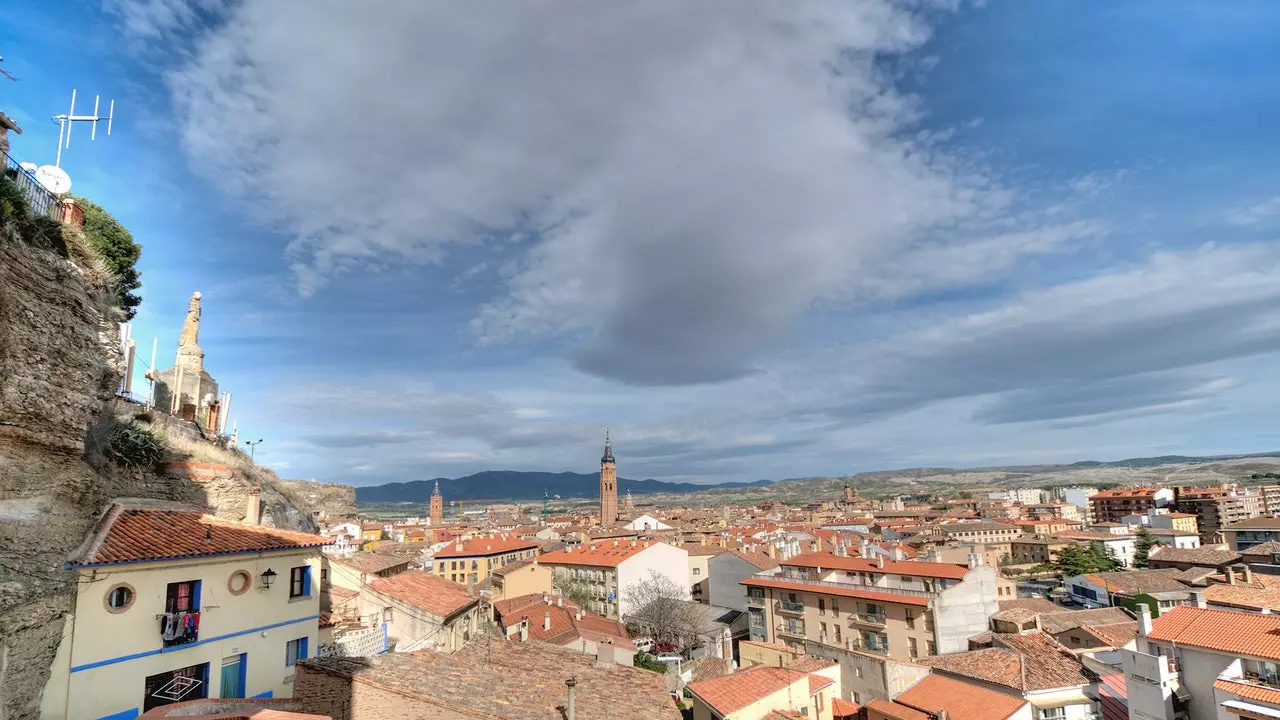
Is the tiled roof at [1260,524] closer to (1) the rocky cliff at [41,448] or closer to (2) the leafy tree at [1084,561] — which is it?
(2) the leafy tree at [1084,561]

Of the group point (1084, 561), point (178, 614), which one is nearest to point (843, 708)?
point (178, 614)

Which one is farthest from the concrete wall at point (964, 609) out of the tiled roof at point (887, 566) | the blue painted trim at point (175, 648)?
the blue painted trim at point (175, 648)

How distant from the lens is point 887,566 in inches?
1880

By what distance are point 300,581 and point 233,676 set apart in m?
2.99

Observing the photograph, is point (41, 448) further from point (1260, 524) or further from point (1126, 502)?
point (1126, 502)

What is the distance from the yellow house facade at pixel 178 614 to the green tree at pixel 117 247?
1601 centimetres

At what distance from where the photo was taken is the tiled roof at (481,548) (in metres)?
88.5

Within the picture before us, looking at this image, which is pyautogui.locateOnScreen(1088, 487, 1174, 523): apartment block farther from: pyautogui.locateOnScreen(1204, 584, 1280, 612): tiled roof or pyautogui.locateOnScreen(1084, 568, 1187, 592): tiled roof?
pyautogui.locateOnScreen(1204, 584, 1280, 612): tiled roof

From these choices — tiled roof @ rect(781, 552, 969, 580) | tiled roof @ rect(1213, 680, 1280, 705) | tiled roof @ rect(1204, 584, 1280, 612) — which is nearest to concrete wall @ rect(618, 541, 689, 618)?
tiled roof @ rect(781, 552, 969, 580)

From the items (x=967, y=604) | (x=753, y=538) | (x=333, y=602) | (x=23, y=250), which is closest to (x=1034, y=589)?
(x=753, y=538)

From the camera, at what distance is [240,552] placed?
53.0 feet

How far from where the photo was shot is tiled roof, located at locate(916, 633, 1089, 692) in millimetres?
31031

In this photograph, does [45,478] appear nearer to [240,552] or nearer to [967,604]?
[240,552]

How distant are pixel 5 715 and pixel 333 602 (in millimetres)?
15779
